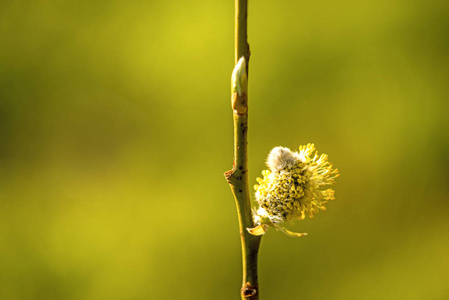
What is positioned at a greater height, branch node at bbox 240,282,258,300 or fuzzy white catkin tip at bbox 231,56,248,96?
fuzzy white catkin tip at bbox 231,56,248,96

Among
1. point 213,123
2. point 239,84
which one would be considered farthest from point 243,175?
point 213,123

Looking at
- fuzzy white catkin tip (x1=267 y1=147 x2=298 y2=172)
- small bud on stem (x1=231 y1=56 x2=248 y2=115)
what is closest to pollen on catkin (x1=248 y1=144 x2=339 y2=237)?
fuzzy white catkin tip (x1=267 y1=147 x2=298 y2=172)

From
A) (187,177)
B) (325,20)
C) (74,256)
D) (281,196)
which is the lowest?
(281,196)

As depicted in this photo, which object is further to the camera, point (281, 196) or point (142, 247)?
point (142, 247)

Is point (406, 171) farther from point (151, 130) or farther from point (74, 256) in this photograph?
point (74, 256)

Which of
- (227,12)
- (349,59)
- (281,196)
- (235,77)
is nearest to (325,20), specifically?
(349,59)

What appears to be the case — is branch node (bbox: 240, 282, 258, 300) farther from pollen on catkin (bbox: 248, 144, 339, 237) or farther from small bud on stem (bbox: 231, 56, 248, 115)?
small bud on stem (bbox: 231, 56, 248, 115)

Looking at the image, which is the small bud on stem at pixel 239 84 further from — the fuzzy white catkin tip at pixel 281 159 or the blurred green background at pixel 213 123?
the blurred green background at pixel 213 123

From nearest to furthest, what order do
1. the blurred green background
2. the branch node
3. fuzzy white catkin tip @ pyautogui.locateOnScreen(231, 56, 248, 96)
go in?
fuzzy white catkin tip @ pyautogui.locateOnScreen(231, 56, 248, 96) → the branch node → the blurred green background
